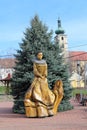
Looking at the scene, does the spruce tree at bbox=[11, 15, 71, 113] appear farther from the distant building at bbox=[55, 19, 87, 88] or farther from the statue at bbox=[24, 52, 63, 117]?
the distant building at bbox=[55, 19, 87, 88]

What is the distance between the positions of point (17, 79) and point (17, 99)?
1101 mm

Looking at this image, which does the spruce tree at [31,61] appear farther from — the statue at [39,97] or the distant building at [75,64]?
the distant building at [75,64]

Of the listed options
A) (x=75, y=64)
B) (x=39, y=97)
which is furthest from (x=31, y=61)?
(x=75, y=64)

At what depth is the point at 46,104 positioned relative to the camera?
60.0ft

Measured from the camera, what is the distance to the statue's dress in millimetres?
18119

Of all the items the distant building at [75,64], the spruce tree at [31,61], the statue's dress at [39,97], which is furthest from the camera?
the distant building at [75,64]

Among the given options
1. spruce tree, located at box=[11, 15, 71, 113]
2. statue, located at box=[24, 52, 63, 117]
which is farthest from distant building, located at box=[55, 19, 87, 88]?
statue, located at box=[24, 52, 63, 117]

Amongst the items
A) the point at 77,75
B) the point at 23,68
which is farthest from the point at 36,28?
the point at 77,75

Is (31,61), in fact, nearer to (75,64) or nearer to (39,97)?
(39,97)

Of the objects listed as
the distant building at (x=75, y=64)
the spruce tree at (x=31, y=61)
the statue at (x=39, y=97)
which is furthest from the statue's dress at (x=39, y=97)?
the distant building at (x=75, y=64)

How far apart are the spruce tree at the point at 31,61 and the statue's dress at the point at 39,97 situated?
2.48m

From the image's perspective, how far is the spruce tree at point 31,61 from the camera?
70.4 feet

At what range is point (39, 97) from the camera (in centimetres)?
1820

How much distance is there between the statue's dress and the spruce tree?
2.48 m
